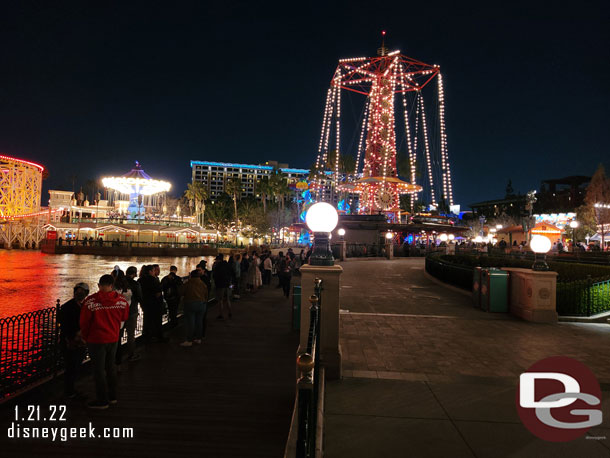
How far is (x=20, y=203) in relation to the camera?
75.8m

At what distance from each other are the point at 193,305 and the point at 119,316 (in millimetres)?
2584

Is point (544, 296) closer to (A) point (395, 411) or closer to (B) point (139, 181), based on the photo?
(A) point (395, 411)

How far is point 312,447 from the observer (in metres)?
2.81

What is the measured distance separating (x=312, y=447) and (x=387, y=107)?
44.6 metres

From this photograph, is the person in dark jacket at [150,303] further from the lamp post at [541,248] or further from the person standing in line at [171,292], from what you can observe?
the lamp post at [541,248]

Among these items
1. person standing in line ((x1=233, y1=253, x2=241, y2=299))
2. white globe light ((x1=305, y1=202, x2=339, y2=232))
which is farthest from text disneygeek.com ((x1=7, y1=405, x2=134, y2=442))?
person standing in line ((x1=233, y1=253, x2=241, y2=299))

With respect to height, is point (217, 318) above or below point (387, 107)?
below

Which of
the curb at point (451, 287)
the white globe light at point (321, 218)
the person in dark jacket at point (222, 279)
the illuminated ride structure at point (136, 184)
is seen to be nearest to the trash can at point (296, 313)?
the person in dark jacket at point (222, 279)

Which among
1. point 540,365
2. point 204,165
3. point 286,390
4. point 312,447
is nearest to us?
point 312,447

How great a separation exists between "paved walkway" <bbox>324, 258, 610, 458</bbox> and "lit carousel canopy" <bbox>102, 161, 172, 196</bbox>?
5792 cm

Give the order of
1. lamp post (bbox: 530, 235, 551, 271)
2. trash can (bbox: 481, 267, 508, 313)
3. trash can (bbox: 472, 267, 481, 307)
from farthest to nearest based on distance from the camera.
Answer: trash can (bbox: 472, 267, 481, 307)
trash can (bbox: 481, 267, 508, 313)
lamp post (bbox: 530, 235, 551, 271)

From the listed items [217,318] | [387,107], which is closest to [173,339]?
[217,318]

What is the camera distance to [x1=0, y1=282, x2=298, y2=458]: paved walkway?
4.09m

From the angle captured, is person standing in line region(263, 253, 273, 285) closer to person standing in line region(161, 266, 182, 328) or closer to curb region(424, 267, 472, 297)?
curb region(424, 267, 472, 297)
